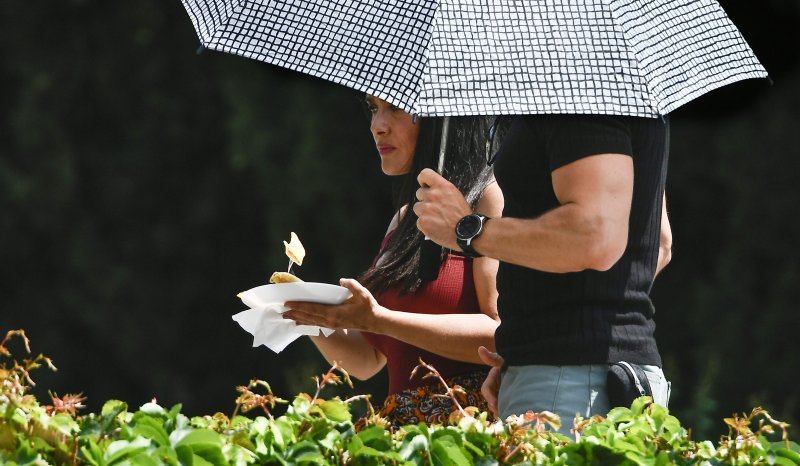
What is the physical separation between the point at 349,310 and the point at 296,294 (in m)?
0.11

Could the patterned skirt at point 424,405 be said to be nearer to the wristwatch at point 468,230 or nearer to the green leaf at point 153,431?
the wristwatch at point 468,230

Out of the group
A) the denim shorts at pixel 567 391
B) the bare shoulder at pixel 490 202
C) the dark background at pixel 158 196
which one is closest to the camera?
the denim shorts at pixel 567 391

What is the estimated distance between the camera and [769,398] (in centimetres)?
589

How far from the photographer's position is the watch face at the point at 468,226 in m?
2.32

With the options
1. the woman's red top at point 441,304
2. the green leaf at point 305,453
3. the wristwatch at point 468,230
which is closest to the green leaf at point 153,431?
the green leaf at point 305,453

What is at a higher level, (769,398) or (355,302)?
(355,302)

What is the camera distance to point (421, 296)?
2848mm

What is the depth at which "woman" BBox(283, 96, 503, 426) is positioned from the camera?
2.64m

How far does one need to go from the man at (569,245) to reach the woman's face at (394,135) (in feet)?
1.24

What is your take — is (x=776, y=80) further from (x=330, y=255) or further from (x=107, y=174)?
(x=107, y=174)

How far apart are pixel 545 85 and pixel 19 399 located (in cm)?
103

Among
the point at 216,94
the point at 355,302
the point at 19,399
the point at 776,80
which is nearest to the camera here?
the point at 19,399

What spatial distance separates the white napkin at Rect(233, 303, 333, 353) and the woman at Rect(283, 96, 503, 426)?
0.15 ft

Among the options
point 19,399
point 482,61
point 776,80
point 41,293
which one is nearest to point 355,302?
point 482,61
